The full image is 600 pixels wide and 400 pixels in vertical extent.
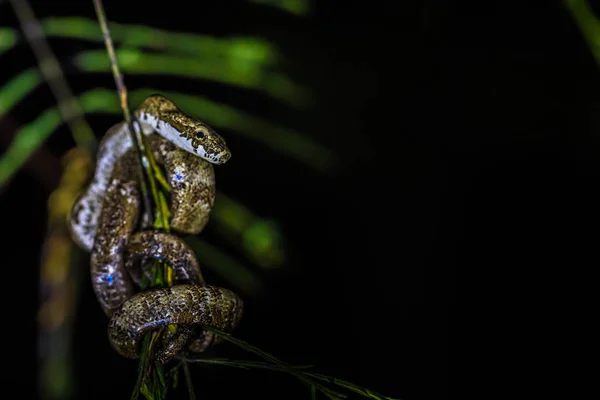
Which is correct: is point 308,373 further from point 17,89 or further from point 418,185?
point 418,185

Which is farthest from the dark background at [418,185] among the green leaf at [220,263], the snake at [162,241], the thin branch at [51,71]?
the snake at [162,241]

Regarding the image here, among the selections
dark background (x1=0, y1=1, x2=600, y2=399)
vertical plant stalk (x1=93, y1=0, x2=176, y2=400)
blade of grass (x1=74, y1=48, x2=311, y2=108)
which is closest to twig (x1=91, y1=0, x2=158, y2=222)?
vertical plant stalk (x1=93, y1=0, x2=176, y2=400)

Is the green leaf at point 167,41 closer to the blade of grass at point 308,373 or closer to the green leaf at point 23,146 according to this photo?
the green leaf at point 23,146

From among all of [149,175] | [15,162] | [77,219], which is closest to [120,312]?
[149,175]

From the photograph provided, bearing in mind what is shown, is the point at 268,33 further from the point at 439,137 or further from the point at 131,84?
the point at 439,137

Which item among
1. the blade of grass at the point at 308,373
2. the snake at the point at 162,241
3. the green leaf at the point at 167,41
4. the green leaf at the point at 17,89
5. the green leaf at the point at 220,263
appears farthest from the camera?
the green leaf at the point at 220,263

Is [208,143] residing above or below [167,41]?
below

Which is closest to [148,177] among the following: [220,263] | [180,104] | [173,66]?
[173,66]
